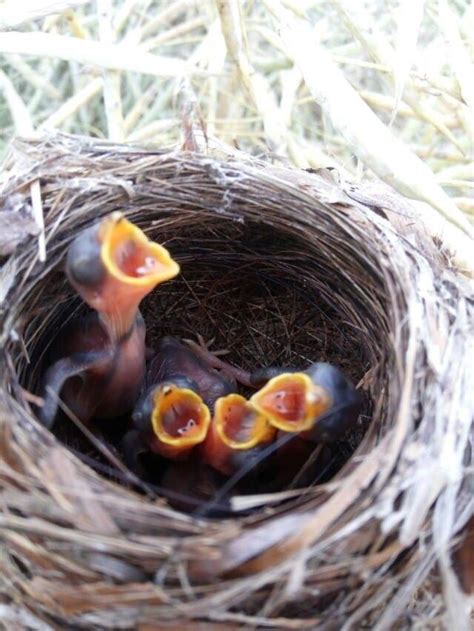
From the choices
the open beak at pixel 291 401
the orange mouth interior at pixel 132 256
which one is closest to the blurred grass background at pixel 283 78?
the orange mouth interior at pixel 132 256

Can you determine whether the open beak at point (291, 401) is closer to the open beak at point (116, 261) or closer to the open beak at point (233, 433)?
the open beak at point (233, 433)

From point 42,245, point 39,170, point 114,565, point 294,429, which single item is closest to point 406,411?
point 294,429

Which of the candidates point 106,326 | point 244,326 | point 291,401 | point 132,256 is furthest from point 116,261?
point 244,326

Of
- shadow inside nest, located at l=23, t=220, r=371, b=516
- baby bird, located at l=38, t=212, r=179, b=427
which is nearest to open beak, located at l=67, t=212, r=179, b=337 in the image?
baby bird, located at l=38, t=212, r=179, b=427

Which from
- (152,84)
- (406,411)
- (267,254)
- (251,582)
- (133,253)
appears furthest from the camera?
(152,84)

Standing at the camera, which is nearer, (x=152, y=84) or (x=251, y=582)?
(x=251, y=582)

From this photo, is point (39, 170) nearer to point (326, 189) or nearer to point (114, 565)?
point (326, 189)
